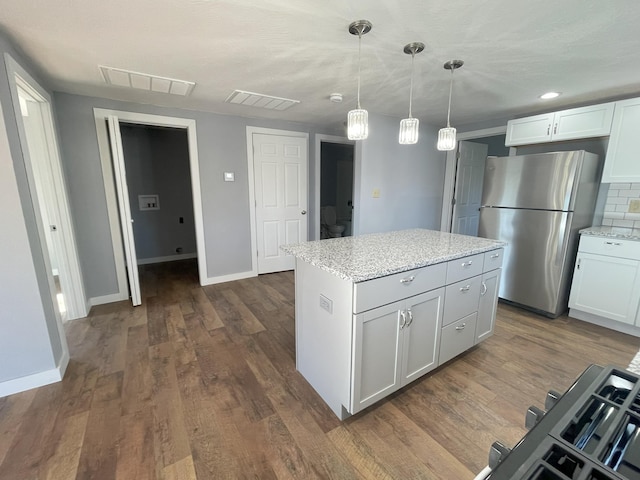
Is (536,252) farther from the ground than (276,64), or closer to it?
closer to it

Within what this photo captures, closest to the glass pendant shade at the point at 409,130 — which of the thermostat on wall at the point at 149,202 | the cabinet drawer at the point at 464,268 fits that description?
the cabinet drawer at the point at 464,268

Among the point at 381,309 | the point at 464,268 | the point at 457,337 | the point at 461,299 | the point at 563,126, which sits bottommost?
the point at 457,337

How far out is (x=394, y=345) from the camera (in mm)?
1641

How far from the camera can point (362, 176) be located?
350 cm

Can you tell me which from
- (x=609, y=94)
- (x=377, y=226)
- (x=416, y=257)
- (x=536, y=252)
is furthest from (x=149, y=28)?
(x=609, y=94)

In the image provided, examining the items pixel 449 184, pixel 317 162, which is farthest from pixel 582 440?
pixel 449 184

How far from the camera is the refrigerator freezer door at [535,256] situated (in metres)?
2.76

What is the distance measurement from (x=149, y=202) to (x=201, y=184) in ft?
5.84

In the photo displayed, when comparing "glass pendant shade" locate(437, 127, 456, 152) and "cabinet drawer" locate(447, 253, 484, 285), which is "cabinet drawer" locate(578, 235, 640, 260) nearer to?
"cabinet drawer" locate(447, 253, 484, 285)

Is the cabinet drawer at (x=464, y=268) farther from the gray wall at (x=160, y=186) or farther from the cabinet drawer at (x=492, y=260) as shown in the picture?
the gray wall at (x=160, y=186)

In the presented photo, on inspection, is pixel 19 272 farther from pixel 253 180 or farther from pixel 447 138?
pixel 447 138

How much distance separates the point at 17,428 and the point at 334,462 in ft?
5.82

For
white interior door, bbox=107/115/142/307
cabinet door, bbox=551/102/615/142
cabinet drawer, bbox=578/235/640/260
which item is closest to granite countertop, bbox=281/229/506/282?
cabinet drawer, bbox=578/235/640/260

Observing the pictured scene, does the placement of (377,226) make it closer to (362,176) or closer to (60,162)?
(362,176)
